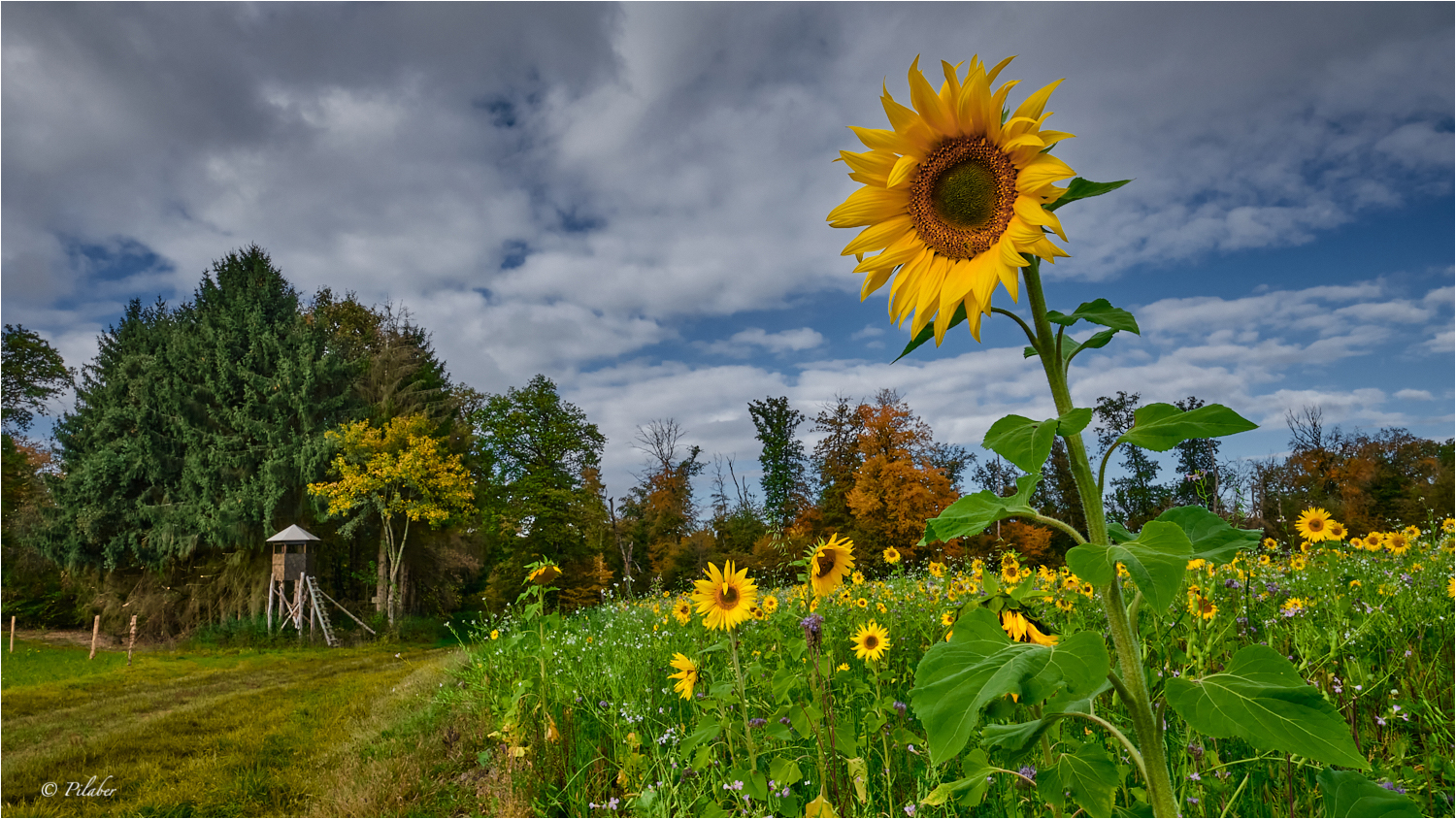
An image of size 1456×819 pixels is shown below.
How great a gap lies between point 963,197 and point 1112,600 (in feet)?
2.30

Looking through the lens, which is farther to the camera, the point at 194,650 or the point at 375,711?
the point at 194,650

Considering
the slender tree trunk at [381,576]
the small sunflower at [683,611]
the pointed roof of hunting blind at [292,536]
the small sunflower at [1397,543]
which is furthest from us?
the slender tree trunk at [381,576]

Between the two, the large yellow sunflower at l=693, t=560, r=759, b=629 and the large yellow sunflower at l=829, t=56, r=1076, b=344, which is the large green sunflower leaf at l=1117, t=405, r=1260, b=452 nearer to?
the large yellow sunflower at l=829, t=56, r=1076, b=344

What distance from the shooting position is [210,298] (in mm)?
20297

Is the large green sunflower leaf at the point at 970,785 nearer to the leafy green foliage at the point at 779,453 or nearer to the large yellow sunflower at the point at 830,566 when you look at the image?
the large yellow sunflower at the point at 830,566

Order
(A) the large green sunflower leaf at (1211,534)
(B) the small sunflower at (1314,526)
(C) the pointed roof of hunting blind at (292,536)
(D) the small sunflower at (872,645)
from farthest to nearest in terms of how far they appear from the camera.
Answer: (C) the pointed roof of hunting blind at (292,536)
(B) the small sunflower at (1314,526)
(D) the small sunflower at (872,645)
(A) the large green sunflower leaf at (1211,534)

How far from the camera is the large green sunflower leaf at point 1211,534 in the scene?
108 cm

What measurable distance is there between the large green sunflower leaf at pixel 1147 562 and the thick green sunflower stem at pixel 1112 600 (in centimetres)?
10

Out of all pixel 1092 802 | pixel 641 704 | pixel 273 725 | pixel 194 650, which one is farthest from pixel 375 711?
pixel 194 650

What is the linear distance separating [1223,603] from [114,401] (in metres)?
24.9

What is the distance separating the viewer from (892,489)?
1805 cm

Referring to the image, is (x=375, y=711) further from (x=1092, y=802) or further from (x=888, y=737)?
(x=1092, y=802)

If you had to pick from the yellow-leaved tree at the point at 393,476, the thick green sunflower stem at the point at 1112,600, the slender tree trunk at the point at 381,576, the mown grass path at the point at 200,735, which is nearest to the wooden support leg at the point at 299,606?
the yellow-leaved tree at the point at 393,476

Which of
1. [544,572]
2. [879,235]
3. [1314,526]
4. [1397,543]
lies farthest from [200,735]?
[1397,543]
